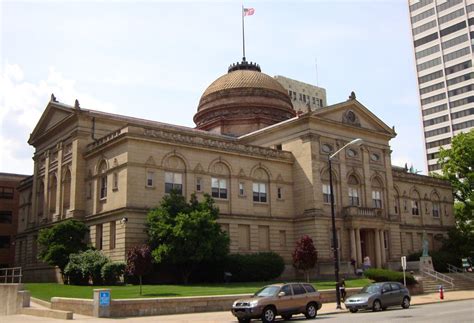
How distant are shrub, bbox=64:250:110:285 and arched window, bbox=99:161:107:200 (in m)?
5.54

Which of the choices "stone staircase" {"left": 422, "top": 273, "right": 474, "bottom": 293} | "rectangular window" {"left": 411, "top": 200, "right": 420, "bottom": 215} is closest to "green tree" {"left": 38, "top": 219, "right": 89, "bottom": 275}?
"stone staircase" {"left": 422, "top": 273, "right": 474, "bottom": 293}

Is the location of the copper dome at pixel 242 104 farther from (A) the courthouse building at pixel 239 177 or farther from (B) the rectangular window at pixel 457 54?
(B) the rectangular window at pixel 457 54

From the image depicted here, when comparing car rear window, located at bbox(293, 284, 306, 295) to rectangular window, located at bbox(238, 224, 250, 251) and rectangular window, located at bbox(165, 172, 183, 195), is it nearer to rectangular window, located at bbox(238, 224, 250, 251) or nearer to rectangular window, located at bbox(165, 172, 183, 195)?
rectangular window, located at bbox(165, 172, 183, 195)

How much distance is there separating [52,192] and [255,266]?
2398 centimetres

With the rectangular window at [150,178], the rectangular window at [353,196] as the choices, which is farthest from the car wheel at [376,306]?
the rectangular window at [353,196]

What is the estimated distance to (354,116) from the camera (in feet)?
193

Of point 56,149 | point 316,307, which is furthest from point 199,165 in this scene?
point 316,307

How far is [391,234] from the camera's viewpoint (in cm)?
5844

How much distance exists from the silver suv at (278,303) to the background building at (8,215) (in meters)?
55.4

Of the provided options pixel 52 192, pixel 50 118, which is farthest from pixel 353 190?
pixel 50 118

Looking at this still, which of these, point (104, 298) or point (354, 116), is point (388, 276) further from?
point (104, 298)

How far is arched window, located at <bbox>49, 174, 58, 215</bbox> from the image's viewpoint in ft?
177

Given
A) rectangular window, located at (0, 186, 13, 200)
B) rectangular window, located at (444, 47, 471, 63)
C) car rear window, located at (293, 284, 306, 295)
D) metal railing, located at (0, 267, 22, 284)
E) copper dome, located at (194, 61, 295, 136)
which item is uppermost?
rectangular window, located at (444, 47, 471, 63)

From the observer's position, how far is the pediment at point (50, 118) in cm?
5256
